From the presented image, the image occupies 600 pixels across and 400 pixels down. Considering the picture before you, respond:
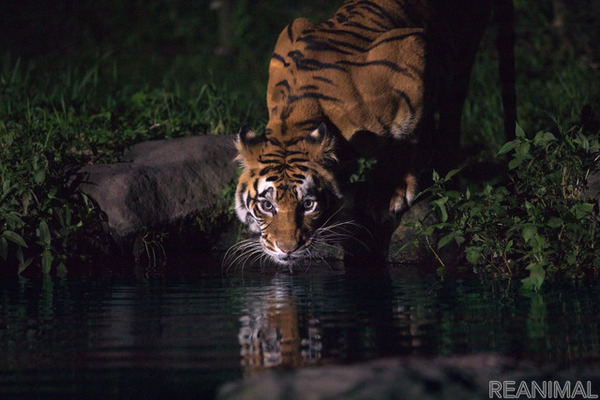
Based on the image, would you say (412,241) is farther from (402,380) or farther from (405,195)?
(402,380)

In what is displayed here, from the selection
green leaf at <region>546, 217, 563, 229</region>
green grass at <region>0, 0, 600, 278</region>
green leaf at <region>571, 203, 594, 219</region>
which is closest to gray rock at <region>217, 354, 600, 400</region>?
green leaf at <region>546, 217, 563, 229</region>

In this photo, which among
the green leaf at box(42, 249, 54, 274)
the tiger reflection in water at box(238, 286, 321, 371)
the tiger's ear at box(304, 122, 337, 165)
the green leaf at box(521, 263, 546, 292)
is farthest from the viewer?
the green leaf at box(42, 249, 54, 274)

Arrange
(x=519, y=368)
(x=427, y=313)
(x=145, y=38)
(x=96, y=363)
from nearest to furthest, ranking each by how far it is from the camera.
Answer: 1. (x=519, y=368)
2. (x=96, y=363)
3. (x=427, y=313)
4. (x=145, y=38)

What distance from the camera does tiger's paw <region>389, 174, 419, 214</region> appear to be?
576 cm

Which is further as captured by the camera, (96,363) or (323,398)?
(96,363)

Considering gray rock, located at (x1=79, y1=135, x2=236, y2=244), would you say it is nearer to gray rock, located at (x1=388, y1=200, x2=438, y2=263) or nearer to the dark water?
the dark water

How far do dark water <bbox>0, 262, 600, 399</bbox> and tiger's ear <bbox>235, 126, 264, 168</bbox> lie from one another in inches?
→ 27.9

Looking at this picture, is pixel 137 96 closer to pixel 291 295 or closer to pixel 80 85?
pixel 80 85

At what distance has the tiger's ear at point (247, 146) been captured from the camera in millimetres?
5305

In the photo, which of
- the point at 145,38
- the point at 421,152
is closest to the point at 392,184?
the point at 421,152

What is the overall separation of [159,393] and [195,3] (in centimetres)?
1441

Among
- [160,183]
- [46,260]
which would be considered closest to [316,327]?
[46,260]

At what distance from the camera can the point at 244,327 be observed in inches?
143

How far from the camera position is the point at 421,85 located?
18.9ft
